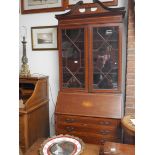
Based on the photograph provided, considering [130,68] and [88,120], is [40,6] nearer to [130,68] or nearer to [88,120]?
[130,68]

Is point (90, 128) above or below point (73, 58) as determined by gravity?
below

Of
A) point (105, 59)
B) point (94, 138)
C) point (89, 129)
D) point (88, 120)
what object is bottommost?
point (94, 138)

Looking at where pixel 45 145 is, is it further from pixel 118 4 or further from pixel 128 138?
pixel 118 4

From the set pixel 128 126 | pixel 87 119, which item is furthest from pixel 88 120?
pixel 128 126

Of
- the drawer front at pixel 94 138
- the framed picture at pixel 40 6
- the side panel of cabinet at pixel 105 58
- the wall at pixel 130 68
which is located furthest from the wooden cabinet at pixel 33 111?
the wall at pixel 130 68

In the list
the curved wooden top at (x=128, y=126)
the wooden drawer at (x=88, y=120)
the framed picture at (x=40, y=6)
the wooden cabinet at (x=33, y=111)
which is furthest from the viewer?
the framed picture at (x=40, y=6)

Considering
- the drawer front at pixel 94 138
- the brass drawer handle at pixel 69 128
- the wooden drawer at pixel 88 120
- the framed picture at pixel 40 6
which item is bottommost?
the drawer front at pixel 94 138

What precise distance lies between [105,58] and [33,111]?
3.67ft

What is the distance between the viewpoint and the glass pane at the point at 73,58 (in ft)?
7.84

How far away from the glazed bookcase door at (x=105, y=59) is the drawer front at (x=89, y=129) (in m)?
0.45

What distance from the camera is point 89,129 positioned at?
226 centimetres

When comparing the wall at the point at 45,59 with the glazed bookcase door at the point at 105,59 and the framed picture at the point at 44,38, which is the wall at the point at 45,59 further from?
the glazed bookcase door at the point at 105,59

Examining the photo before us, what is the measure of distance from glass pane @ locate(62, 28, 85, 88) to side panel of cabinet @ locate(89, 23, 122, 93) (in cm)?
13
